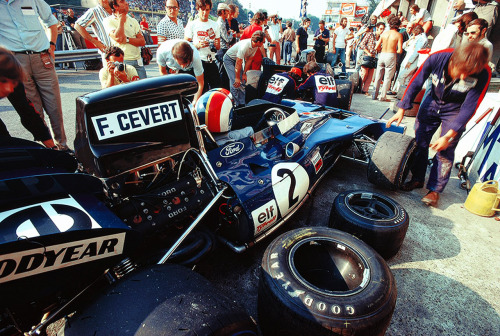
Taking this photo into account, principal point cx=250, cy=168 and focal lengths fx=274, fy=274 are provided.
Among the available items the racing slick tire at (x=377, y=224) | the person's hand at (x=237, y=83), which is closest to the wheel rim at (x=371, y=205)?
the racing slick tire at (x=377, y=224)

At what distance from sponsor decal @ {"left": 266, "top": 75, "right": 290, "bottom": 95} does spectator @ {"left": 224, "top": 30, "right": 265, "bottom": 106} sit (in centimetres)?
100

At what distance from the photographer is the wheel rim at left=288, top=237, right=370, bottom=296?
5.91 ft

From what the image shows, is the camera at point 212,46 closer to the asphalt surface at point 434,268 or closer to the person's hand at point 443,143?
the asphalt surface at point 434,268

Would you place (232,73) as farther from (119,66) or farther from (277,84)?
(119,66)

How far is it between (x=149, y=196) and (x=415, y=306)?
204cm

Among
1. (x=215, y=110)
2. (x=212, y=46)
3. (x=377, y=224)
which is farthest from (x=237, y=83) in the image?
(x=377, y=224)

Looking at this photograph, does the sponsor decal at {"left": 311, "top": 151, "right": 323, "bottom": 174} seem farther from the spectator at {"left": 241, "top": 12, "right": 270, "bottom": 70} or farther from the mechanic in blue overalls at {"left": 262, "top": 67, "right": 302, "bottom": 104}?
the spectator at {"left": 241, "top": 12, "right": 270, "bottom": 70}

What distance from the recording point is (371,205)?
8.82 feet

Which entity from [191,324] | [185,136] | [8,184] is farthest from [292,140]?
[8,184]

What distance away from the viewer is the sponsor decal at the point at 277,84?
15.8 feet

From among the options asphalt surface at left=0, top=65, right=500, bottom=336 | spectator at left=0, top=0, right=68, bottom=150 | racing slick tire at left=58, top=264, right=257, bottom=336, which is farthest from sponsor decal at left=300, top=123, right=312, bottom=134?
spectator at left=0, top=0, right=68, bottom=150

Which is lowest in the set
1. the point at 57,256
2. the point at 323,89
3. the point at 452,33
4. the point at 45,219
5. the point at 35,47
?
the point at 323,89

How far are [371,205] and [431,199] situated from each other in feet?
3.70

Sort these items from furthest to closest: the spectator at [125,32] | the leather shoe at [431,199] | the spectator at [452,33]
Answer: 1. the spectator at [452,33]
2. the spectator at [125,32]
3. the leather shoe at [431,199]
